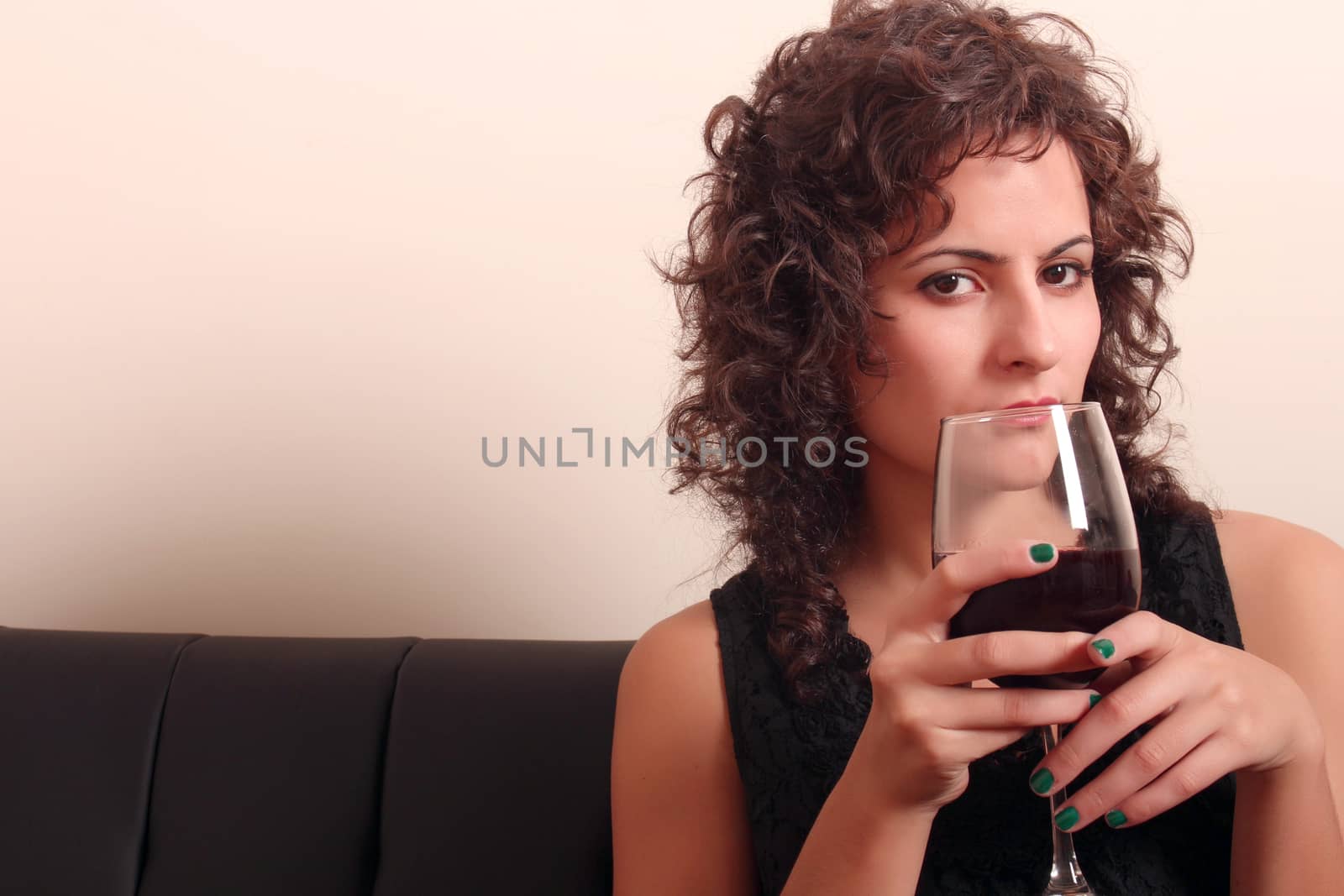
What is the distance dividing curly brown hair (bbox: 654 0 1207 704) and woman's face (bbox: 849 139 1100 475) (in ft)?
0.08

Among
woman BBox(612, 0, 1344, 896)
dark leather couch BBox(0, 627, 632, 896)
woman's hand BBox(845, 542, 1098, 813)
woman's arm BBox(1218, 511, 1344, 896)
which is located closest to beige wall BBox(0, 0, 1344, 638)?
dark leather couch BBox(0, 627, 632, 896)

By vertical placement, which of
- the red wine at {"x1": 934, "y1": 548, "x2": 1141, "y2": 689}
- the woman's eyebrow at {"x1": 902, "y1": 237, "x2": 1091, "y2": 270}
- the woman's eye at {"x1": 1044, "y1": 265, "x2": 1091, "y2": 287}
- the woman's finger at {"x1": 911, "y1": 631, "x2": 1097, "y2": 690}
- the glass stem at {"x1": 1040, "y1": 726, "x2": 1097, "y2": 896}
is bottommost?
the glass stem at {"x1": 1040, "y1": 726, "x2": 1097, "y2": 896}

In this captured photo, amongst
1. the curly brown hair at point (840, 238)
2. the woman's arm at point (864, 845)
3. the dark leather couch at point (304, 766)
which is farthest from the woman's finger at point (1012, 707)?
the dark leather couch at point (304, 766)

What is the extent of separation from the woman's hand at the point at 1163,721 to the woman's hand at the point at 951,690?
0.07 feet

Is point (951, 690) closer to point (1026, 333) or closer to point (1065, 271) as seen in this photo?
point (1026, 333)

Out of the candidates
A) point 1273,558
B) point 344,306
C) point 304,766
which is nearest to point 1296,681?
point 1273,558

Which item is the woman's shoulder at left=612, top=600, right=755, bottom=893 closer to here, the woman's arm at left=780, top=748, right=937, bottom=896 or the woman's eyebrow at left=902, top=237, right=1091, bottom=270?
the woman's arm at left=780, top=748, right=937, bottom=896

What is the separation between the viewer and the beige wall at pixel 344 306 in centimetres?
183

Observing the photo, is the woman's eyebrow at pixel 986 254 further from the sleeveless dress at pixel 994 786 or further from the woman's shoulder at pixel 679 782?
the woman's shoulder at pixel 679 782

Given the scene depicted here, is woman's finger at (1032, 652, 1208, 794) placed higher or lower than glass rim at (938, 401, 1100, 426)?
lower

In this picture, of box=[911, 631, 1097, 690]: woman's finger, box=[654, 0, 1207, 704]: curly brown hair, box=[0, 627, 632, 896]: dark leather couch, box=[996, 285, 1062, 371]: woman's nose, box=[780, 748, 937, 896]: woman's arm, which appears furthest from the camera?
box=[0, 627, 632, 896]: dark leather couch

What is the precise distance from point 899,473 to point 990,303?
0.86ft

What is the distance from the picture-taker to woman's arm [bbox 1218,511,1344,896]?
86 cm

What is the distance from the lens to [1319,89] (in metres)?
1.61
